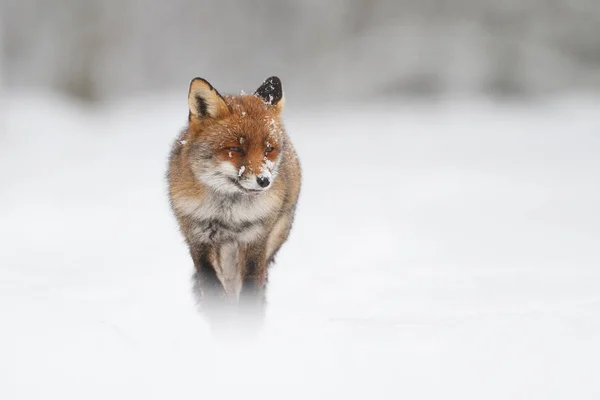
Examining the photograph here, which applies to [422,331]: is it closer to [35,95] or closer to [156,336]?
[156,336]

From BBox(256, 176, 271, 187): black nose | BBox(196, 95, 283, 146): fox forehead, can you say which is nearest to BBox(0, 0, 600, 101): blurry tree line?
BBox(196, 95, 283, 146): fox forehead

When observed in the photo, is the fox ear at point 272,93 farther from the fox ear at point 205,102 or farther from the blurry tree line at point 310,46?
the blurry tree line at point 310,46

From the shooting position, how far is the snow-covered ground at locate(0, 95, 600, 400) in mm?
4449

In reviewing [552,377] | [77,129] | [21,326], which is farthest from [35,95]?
[552,377]

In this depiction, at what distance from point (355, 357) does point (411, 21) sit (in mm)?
24615

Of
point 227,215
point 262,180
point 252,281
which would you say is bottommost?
point 252,281

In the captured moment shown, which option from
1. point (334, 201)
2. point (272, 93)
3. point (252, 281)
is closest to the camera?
point (252, 281)

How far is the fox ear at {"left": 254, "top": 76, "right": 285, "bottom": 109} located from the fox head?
199 mm

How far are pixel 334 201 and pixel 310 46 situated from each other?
15.7 meters

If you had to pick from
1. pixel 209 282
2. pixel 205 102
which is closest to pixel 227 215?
pixel 209 282

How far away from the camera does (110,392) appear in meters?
4.16

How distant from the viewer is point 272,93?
234 inches

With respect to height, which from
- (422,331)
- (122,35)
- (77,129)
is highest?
(422,331)

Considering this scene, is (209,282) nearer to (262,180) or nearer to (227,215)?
(227,215)
